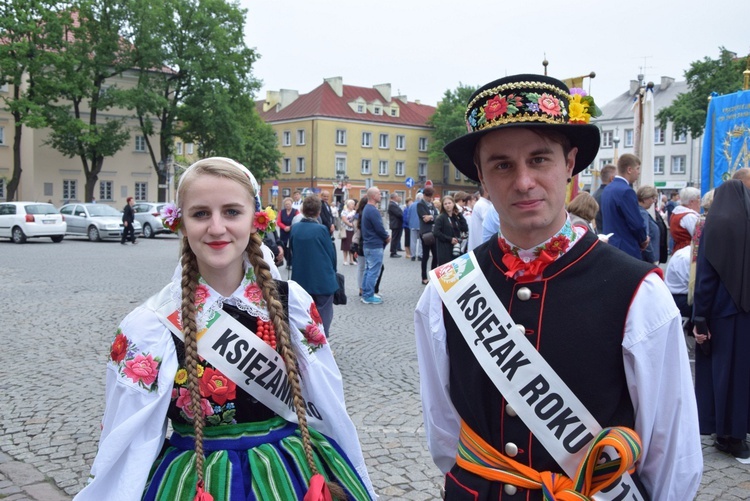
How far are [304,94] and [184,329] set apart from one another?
242ft

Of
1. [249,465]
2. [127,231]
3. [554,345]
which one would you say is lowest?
[127,231]

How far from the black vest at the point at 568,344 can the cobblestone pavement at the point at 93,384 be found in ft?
7.54

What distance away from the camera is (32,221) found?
2523 cm

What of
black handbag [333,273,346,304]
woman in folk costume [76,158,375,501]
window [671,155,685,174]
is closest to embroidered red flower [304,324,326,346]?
woman in folk costume [76,158,375,501]

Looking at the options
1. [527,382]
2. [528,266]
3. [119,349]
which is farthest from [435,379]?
[119,349]

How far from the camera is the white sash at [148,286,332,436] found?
97.3 inches

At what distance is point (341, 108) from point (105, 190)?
27741 mm

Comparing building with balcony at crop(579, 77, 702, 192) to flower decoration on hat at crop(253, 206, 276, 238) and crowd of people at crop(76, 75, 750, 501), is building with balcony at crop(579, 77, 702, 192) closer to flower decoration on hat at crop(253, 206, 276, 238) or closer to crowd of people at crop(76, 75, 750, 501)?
flower decoration on hat at crop(253, 206, 276, 238)

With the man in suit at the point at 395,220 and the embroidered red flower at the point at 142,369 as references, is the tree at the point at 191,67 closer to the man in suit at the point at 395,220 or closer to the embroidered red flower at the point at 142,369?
the man in suit at the point at 395,220

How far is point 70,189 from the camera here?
48.3 meters

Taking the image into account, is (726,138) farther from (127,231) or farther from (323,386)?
(127,231)

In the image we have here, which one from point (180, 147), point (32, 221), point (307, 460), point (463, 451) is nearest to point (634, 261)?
point (463, 451)

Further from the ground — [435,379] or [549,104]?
[549,104]

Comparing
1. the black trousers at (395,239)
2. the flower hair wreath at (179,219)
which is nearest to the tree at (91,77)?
the black trousers at (395,239)
